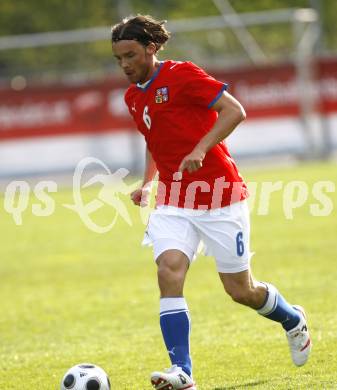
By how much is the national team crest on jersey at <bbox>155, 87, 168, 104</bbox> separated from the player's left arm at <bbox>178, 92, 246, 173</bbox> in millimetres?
295

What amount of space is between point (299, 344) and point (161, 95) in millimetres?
1721

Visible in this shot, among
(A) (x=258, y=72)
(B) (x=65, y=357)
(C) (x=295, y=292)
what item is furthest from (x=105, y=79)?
(B) (x=65, y=357)

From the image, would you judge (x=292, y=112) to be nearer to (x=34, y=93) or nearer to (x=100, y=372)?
(x=34, y=93)

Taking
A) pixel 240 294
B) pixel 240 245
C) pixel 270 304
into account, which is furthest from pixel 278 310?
pixel 240 245

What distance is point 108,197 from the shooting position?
19078mm

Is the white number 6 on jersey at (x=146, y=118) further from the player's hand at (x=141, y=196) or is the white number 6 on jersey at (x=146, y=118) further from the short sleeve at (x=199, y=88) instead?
the player's hand at (x=141, y=196)

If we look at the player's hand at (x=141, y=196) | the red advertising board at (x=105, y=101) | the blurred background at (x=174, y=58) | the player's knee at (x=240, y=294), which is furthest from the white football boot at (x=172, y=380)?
the red advertising board at (x=105, y=101)

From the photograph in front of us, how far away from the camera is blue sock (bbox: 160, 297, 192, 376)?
227 inches

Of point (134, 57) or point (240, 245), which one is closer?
point (134, 57)

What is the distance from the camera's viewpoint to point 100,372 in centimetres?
592

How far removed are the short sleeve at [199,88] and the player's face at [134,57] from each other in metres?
0.20

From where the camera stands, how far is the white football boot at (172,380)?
5.54m

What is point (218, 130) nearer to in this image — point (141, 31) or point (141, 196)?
point (141, 31)

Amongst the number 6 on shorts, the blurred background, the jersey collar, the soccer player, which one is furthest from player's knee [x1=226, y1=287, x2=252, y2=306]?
the blurred background
